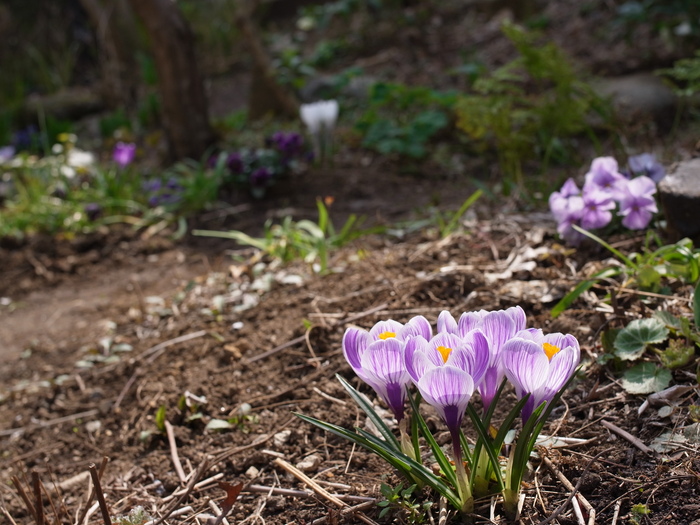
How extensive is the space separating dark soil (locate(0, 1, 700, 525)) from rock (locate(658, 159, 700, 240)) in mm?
182

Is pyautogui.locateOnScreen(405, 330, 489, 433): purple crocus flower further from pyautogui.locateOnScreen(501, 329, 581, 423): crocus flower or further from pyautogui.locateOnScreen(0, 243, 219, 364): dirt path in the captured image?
pyautogui.locateOnScreen(0, 243, 219, 364): dirt path

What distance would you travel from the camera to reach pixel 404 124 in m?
4.91

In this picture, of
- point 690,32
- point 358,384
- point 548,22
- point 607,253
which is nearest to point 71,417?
point 358,384

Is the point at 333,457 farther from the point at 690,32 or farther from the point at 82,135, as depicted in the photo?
the point at 82,135

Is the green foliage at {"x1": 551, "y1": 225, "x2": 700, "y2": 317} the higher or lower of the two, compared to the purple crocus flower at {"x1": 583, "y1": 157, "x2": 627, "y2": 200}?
lower

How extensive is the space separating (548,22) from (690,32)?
253cm

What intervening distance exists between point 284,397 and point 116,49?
27.9 ft

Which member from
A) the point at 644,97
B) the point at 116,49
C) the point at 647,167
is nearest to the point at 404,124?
the point at 644,97

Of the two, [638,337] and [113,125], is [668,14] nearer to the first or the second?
[638,337]

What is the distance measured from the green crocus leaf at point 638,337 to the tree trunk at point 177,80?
4152 millimetres

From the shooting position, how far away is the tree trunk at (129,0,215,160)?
477 cm

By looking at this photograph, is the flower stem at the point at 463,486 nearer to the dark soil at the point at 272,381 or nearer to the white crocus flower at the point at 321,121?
the dark soil at the point at 272,381

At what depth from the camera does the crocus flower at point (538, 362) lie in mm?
1092

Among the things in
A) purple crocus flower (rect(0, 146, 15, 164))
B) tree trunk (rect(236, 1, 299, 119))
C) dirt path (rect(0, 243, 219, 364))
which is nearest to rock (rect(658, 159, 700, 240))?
dirt path (rect(0, 243, 219, 364))
